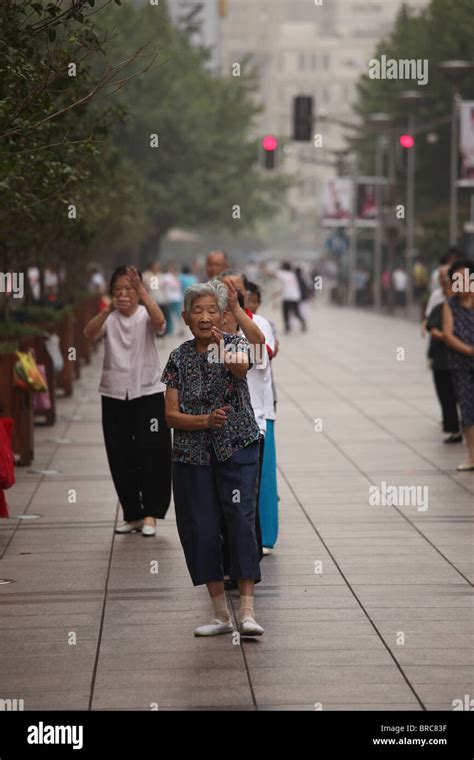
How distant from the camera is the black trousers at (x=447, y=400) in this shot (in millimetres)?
16688

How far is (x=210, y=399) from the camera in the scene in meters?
8.02

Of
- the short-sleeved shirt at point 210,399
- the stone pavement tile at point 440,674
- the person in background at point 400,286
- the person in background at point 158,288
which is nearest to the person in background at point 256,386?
the short-sleeved shirt at point 210,399

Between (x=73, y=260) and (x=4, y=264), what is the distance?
394 inches

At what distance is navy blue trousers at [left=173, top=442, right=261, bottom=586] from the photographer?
8062 millimetres

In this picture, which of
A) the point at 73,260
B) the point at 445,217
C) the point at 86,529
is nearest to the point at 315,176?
the point at 445,217

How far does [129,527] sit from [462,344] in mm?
3980

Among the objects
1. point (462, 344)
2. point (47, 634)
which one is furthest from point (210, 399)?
point (462, 344)

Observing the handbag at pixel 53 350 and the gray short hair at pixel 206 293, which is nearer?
the gray short hair at pixel 206 293

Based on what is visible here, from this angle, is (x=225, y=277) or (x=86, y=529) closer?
(x=225, y=277)

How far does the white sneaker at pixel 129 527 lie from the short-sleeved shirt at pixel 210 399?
10.4 ft

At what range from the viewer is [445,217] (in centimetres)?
5219

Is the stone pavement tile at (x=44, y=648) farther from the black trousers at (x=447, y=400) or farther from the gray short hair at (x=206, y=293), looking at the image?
the black trousers at (x=447, y=400)

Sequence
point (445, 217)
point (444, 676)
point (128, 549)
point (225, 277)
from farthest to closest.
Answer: point (445, 217) < point (128, 549) < point (225, 277) < point (444, 676)

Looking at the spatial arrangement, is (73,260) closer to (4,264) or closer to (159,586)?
(4,264)
